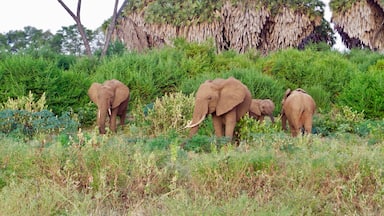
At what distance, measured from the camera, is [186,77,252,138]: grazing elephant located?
688 centimetres

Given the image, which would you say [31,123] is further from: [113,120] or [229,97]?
[229,97]

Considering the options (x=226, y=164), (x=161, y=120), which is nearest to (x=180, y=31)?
(x=161, y=120)

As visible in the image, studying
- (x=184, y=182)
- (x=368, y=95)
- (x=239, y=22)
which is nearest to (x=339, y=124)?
(x=368, y=95)

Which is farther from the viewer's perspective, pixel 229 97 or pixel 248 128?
pixel 248 128

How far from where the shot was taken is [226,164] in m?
4.43

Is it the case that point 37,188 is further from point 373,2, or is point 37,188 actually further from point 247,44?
point 373,2

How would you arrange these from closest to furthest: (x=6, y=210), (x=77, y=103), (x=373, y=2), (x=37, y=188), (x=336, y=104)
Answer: (x=6, y=210), (x=37, y=188), (x=77, y=103), (x=336, y=104), (x=373, y=2)

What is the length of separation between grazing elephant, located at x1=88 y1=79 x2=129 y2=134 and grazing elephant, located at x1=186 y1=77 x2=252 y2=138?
1.75m

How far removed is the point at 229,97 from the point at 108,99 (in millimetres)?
2220

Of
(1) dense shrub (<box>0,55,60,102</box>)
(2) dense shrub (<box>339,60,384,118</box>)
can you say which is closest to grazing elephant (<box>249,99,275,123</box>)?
(2) dense shrub (<box>339,60,384,118</box>)

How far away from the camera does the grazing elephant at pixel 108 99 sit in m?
8.08

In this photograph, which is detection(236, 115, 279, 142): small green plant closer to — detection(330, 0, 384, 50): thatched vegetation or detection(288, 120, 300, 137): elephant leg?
detection(288, 120, 300, 137): elephant leg

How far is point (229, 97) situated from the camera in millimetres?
6926

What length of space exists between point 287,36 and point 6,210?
17851mm
